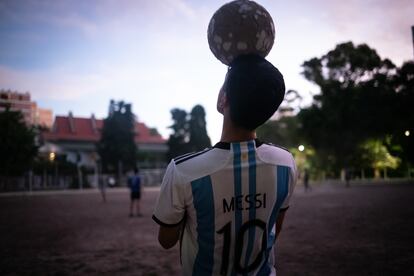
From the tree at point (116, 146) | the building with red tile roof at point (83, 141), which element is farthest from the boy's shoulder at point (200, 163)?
the building with red tile roof at point (83, 141)

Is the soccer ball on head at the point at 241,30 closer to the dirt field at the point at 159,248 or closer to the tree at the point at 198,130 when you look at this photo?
the dirt field at the point at 159,248

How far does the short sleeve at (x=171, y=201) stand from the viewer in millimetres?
1419

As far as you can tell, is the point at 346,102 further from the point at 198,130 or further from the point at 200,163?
the point at 200,163

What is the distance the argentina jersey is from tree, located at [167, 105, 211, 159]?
48916 millimetres

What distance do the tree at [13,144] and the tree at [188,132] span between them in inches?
949

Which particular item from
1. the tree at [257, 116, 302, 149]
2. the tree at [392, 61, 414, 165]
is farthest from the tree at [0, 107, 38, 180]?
the tree at [257, 116, 302, 149]

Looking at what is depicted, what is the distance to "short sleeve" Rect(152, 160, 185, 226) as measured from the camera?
4.66 ft

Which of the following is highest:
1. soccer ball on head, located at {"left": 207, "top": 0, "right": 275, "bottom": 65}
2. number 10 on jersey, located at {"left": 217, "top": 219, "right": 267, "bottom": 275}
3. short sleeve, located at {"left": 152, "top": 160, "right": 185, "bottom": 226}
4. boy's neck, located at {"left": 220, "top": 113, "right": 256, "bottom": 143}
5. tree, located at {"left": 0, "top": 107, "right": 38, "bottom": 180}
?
tree, located at {"left": 0, "top": 107, "right": 38, "bottom": 180}

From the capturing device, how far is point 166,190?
144cm

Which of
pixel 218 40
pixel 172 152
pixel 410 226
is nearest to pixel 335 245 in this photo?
pixel 410 226

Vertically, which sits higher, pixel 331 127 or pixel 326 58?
pixel 326 58

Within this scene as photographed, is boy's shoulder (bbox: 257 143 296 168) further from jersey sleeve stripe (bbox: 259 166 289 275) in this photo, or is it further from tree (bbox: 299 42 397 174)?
tree (bbox: 299 42 397 174)

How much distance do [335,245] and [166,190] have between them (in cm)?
699

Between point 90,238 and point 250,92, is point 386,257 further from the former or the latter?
point 90,238
